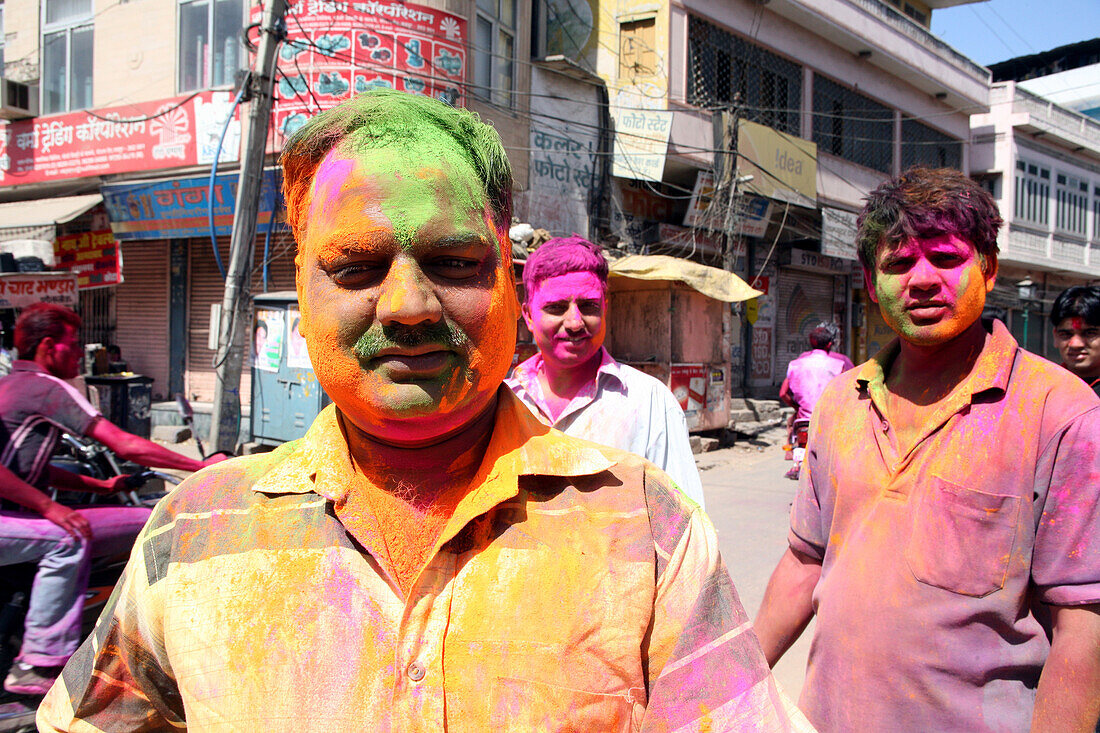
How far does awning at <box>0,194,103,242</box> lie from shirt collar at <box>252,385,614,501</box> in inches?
460

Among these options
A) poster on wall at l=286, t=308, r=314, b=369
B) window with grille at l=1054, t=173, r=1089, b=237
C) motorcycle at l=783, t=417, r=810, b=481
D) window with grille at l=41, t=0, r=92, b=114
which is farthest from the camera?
window with grille at l=1054, t=173, r=1089, b=237

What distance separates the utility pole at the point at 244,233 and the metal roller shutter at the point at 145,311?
4.66 meters

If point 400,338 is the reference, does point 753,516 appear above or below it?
below

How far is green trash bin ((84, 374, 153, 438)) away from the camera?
9.63m

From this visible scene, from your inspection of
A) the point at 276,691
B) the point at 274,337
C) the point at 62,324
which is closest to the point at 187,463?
the point at 62,324

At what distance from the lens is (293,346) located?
29.1 ft

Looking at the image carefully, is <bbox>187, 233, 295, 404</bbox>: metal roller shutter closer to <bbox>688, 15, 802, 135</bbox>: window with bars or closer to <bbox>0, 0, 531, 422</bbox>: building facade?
<bbox>0, 0, 531, 422</bbox>: building facade

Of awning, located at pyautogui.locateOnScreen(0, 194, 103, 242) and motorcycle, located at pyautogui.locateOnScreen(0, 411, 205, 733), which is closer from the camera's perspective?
Answer: motorcycle, located at pyautogui.locateOnScreen(0, 411, 205, 733)

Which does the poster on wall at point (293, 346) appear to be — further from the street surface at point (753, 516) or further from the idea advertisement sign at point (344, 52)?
the street surface at point (753, 516)

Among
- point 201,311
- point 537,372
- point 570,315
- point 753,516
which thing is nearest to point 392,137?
point 570,315

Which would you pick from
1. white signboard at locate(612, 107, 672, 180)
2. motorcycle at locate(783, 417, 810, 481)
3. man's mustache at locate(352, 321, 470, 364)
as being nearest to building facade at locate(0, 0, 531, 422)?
white signboard at locate(612, 107, 672, 180)

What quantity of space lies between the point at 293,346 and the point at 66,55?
6945 millimetres

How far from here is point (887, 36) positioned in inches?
677

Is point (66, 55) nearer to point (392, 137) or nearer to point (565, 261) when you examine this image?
point (565, 261)
